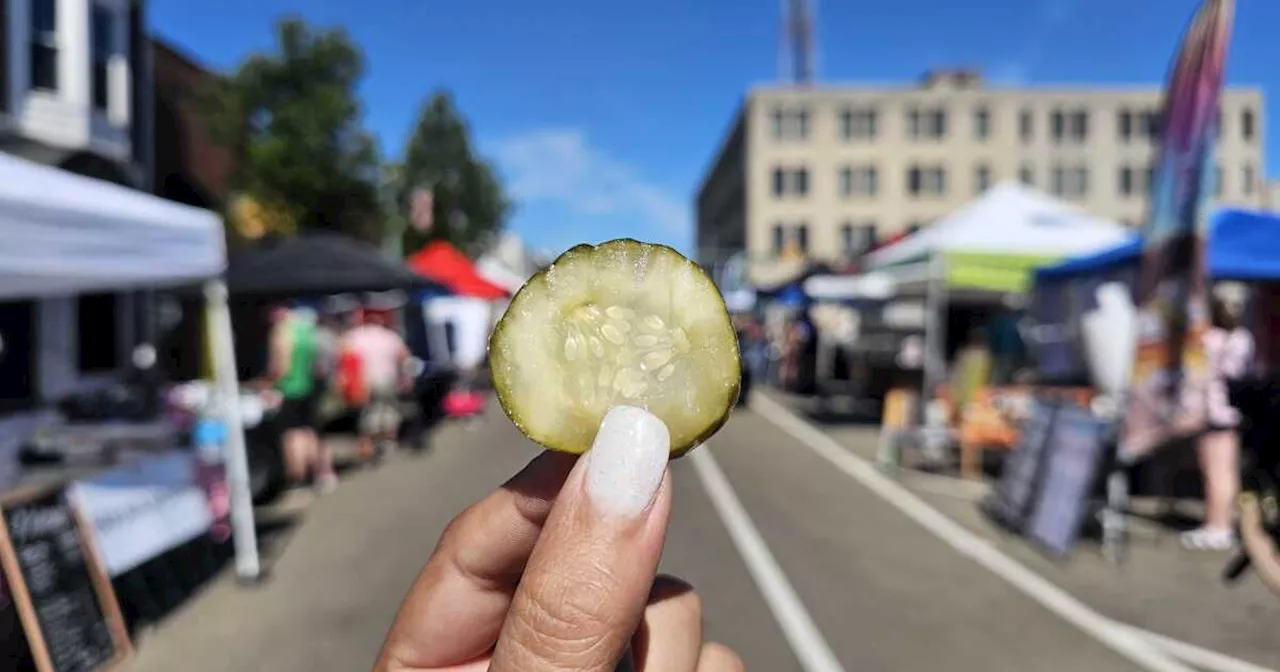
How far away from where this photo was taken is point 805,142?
6575 centimetres

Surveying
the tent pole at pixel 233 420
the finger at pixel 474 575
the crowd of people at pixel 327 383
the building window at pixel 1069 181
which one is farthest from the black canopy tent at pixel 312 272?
the building window at pixel 1069 181

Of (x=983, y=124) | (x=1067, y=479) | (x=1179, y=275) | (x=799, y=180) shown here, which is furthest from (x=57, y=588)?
(x=983, y=124)

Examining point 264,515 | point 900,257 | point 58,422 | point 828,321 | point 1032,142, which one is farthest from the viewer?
point 1032,142

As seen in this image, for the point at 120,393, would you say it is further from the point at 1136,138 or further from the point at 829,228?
the point at 1136,138

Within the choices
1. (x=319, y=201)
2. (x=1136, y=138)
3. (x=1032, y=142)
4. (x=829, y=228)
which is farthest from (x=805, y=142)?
(x=319, y=201)

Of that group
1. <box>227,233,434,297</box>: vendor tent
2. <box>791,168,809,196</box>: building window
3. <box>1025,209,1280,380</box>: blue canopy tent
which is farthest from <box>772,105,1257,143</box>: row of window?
<box>227,233,434,297</box>: vendor tent

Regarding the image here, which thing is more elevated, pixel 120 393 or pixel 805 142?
pixel 805 142

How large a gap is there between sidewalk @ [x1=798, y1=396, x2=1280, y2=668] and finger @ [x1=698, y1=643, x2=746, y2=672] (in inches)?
192

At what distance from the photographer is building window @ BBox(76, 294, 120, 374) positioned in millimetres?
14664

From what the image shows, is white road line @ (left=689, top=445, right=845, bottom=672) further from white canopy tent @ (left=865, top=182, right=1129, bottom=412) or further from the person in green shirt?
white canopy tent @ (left=865, top=182, right=1129, bottom=412)

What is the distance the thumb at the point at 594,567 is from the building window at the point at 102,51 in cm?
1627

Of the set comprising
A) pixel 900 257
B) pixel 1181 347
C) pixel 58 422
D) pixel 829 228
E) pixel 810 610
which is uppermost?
pixel 829 228

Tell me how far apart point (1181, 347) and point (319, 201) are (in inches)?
694

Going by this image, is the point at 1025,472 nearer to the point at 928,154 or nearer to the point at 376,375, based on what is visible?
the point at 376,375
